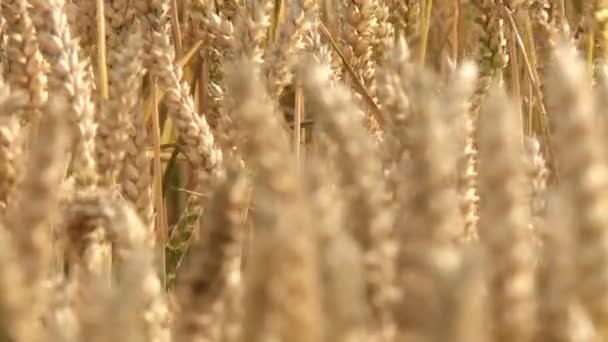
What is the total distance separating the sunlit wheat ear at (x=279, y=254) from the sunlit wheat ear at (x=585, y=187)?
8 cm

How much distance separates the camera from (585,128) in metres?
0.32

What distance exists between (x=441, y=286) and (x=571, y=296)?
2.8 inches

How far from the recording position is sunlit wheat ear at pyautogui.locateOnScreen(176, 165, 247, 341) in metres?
0.35

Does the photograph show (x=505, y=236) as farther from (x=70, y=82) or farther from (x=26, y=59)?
(x=26, y=59)

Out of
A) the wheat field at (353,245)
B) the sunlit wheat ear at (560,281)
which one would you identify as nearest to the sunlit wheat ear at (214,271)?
the wheat field at (353,245)

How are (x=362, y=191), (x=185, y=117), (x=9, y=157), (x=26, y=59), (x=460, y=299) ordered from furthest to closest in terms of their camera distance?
(x=185, y=117), (x=26, y=59), (x=9, y=157), (x=362, y=191), (x=460, y=299)

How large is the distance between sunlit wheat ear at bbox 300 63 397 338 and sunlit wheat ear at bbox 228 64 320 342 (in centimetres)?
6

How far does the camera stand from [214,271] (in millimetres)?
360

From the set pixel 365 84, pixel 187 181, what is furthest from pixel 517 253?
pixel 187 181

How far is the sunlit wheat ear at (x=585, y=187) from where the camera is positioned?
32 centimetres

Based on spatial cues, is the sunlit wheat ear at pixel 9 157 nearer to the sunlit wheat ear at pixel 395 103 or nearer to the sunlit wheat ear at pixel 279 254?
the sunlit wheat ear at pixel 395 103

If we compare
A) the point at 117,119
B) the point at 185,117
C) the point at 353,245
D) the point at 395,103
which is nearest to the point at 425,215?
the point at 353,245

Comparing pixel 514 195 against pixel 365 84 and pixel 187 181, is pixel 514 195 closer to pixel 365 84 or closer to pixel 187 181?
pixel 365 84

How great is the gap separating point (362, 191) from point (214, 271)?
0.06 metres
